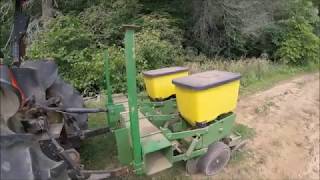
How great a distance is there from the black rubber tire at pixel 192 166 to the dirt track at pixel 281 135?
0.28 m

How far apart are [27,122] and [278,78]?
6495 mm

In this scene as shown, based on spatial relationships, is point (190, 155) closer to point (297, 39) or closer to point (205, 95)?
point (205, 95)

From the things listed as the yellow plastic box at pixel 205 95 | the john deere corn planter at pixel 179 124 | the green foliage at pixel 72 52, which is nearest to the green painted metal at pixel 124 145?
the john deere corn planter at pixel 179 124

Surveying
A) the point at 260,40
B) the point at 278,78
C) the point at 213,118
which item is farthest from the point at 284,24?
the point at 213,118

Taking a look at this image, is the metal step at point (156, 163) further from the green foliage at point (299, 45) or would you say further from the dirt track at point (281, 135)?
the green foliage at point (299, 45)

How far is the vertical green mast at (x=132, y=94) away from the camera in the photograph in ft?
7.97

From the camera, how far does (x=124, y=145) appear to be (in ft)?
9.34

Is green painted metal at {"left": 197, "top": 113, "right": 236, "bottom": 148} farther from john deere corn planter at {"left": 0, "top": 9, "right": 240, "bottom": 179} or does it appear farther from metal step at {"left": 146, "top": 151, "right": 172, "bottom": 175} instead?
metal step at {"left": 146, "top": 151, "right": 172, "bottom": 175}

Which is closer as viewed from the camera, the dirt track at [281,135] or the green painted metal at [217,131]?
the green painted metal at [217,131]

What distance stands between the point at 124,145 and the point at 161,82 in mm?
1267

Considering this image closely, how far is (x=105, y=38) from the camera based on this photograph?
24.7 ft

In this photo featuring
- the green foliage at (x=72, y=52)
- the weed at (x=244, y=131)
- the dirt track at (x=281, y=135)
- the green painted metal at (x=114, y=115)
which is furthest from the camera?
the green foliage at (x=72, y=52)

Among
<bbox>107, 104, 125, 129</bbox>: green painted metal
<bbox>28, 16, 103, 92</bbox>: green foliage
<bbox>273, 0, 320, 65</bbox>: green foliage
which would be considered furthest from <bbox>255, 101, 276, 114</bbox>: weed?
<bbox>273, 0, 320, 65</bbox>: green foliage

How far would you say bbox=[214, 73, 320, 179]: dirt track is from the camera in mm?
3756
